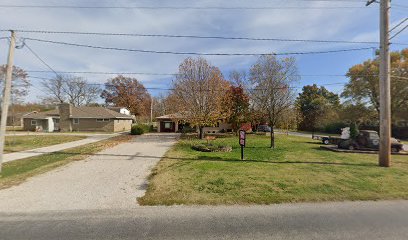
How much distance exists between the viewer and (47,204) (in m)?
5.75

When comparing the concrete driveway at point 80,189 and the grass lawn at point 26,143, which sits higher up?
the grass lawn at point 26,143

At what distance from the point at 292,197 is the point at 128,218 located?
4151 mm

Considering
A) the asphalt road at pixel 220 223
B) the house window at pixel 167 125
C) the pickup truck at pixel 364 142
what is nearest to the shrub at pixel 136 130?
the house window at pixel 167 125

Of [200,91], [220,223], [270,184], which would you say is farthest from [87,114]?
[220,223]

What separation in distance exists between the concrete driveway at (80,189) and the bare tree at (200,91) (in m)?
14.0

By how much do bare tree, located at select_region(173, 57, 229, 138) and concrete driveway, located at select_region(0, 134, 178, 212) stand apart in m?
14.0

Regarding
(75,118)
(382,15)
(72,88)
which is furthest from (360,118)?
(72,88)

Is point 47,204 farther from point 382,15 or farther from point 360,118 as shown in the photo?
point 360,118

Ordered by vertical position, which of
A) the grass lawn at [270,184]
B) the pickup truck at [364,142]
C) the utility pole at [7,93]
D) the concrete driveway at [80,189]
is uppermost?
the utility pole at [7,93]

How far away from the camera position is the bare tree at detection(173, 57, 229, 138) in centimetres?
2398

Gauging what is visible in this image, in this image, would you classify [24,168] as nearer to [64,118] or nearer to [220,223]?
[220,223]

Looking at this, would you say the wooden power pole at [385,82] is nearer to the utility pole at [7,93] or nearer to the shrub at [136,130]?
the utility pole at [7,93]

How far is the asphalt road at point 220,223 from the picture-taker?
417 cm

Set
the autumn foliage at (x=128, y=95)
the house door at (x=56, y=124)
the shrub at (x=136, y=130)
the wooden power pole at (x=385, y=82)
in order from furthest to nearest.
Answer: the autumn foliage at (x=128, y=95) < the house door at (x=56, y=124) < the shrub at (x=136, y=130) < the wooden power pole at (x=385, y=82)
